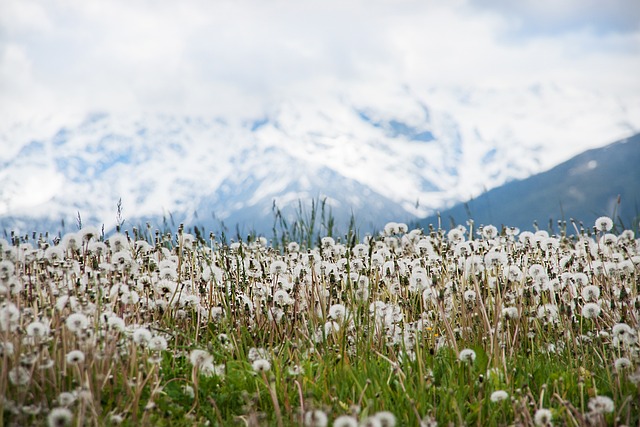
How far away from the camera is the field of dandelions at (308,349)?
3.07 metres

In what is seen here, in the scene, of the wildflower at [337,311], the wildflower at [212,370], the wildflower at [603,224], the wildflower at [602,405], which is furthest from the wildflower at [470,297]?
the wildflower at [212,370]

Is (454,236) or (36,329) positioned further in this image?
(454,236)

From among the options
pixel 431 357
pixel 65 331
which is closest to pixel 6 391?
pixel 65 331

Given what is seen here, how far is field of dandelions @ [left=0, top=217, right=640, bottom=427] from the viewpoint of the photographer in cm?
307

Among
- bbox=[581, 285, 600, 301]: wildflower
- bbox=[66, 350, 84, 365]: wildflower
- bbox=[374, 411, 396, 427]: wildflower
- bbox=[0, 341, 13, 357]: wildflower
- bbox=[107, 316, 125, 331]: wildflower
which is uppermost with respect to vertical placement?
bbox=[107, 316, 125, 331]: wildflower

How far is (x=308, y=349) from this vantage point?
4191 millimetres

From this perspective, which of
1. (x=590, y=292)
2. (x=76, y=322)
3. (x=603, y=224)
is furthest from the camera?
(x=603, y=224)

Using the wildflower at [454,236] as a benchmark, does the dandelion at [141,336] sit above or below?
below

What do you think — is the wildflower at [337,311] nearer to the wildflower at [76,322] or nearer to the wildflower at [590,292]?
the wildflower at [76,322]

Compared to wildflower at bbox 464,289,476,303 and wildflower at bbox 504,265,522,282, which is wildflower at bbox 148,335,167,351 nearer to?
wildflower at bbox 464,289,476,303

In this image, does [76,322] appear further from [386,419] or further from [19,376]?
[386,419]

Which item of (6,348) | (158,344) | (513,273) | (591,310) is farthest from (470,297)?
(6,348)

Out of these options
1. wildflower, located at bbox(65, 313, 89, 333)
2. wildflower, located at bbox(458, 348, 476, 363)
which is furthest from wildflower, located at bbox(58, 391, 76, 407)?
wildflower, located at bbox(458, 348, 476, 363)

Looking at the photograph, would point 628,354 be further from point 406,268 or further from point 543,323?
point 406,268
